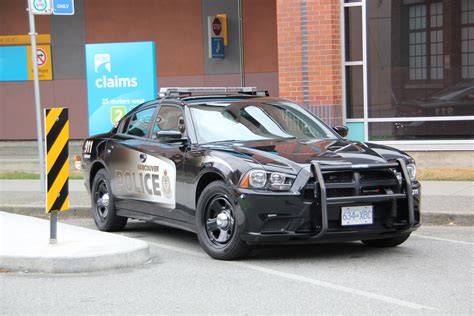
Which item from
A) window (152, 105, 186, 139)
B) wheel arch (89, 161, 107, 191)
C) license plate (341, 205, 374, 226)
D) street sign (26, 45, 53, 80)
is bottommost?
license plate (341, 205, 374, 226)

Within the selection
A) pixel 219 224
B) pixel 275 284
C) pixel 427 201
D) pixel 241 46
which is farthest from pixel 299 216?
pixel 241 46

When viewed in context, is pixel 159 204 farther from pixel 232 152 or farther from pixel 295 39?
pixel 295 39

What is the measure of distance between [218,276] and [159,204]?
6.17ft

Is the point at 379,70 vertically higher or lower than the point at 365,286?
higher

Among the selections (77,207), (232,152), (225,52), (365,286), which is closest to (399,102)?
(225,52)

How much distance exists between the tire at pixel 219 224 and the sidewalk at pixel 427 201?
11.3 ft

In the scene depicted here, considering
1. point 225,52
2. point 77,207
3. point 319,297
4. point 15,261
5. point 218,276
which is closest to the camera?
point 319,297

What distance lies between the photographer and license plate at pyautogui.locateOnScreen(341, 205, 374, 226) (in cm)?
690

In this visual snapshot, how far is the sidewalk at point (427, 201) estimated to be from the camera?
960 cm

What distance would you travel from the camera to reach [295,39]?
13.9m

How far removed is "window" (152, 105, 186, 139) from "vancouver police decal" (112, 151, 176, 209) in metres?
0.38

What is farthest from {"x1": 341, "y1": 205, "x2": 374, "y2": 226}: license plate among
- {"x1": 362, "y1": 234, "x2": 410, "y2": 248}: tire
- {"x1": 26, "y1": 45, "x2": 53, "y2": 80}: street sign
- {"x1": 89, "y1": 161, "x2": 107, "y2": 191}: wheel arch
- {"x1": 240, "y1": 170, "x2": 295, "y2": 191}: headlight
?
{"x1": 26, "y1": 45, "x2": 53, "y2": 80}: street sign

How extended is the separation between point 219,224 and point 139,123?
2.50 m

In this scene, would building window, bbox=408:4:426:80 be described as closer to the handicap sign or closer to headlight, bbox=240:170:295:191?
the handicap sign
